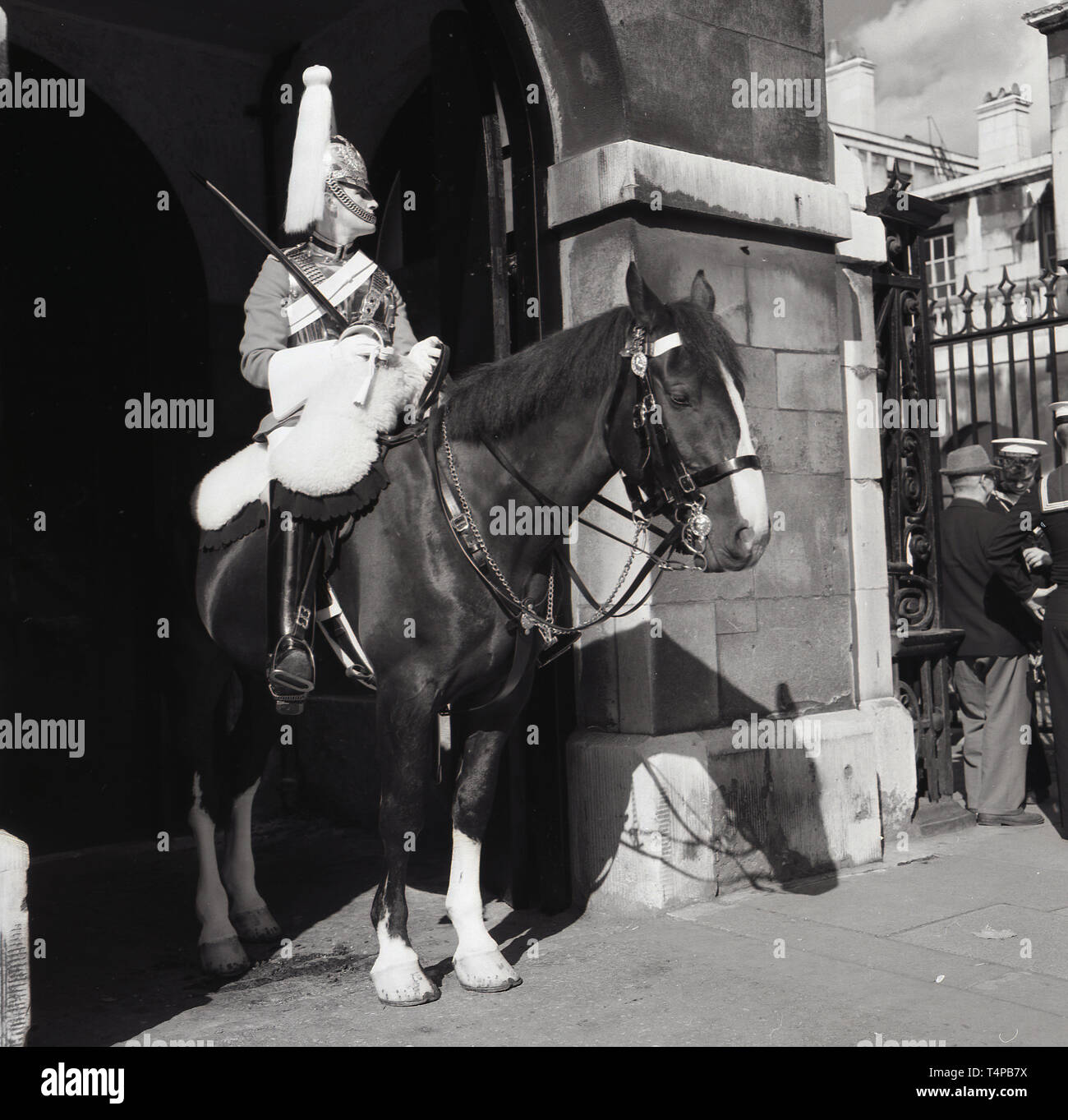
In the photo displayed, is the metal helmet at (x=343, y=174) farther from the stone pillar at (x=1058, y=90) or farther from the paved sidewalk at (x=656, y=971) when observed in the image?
the stone pillar at (x=1058, y=90)

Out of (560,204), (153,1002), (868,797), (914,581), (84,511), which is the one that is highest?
(560,204)

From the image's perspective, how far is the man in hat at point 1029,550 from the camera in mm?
7323

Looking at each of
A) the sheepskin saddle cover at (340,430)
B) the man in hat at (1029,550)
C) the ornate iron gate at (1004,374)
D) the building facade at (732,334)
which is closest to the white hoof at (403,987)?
the building facade at (732,334)

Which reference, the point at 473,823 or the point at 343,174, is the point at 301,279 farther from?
the point at 473,823

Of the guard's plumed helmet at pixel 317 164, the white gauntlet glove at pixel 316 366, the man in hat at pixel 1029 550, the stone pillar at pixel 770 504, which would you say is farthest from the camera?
the man in hat at pixel 1029 550

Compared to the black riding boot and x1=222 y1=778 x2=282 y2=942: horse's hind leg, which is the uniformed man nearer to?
the black riding boot

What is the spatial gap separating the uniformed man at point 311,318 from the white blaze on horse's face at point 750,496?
1.17m

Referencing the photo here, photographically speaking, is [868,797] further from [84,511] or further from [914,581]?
[84,511]

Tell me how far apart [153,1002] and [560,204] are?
3.58 metres

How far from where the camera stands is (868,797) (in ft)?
20.3

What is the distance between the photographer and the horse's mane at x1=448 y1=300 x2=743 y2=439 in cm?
417

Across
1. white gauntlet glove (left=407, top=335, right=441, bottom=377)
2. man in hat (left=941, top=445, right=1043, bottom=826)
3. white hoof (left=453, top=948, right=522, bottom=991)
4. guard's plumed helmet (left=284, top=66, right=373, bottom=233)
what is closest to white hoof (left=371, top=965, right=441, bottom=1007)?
white hoof (left=453, top=948, right=522, bottom=991)
